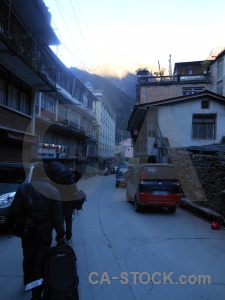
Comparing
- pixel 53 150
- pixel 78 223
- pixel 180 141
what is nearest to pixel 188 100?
pixel 180 141

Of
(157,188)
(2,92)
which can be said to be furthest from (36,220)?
(2,92)

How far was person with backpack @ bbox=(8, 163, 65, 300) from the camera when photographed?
3.22 metres

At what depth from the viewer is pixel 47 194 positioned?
3.30 m

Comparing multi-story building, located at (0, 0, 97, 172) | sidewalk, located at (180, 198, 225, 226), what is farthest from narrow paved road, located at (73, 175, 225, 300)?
multi-story building, located at (0, 0, 97, 172)

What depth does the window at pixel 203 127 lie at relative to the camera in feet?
67.7

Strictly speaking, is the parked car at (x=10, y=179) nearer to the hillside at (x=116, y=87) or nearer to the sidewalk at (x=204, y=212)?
the sidewalk at (x=204, y=212)

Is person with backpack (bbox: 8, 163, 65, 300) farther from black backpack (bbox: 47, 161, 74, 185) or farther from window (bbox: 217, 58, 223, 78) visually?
window (bbox: 217, 58, 223, 78)

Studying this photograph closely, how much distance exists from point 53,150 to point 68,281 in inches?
805

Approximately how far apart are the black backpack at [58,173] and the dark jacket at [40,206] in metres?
1.32

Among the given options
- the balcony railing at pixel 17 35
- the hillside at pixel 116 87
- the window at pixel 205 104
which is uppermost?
the hillside at pixel 116 87

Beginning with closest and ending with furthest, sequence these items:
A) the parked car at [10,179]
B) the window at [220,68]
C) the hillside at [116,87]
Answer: the parked car at [10,179] → the hillside at [116,87] → the window at [220,68]

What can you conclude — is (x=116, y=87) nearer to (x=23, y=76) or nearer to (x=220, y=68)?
(x=220, y=68)

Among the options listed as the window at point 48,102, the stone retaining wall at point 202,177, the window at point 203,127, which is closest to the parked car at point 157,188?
the stone retaining wall at point 202,177

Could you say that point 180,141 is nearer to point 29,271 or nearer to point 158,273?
point 158,273
